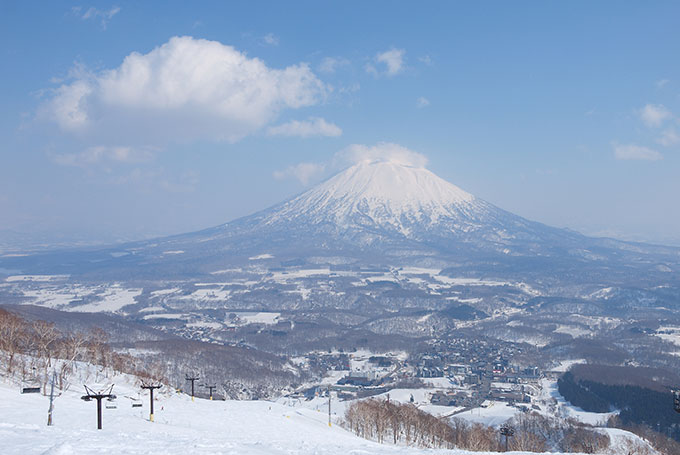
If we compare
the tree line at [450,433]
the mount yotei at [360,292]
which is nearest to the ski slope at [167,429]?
Result: the tree line at [450,433]

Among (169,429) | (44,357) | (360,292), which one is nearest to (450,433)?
(169,429)

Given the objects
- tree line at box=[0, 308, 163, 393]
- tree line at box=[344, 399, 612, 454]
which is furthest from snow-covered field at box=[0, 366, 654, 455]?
tree line at box=[344, 399, 612, 454]

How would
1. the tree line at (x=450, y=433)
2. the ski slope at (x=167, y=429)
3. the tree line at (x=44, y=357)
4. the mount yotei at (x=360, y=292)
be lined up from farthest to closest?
1. the mount yotei at (x=360, y=292)
2. the tree line at (x=450, y=433)
3. the tree line at (x=44, y=357)
4. the ski slope at (x=167, y=429)

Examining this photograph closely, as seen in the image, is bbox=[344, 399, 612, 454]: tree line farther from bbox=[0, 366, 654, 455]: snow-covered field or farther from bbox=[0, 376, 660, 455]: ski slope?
bbox=[0, 376, 660, 455]: ski slope

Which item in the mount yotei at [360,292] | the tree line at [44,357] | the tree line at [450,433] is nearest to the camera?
the tree line at [44,357]

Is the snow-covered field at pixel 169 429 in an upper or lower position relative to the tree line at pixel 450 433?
upper

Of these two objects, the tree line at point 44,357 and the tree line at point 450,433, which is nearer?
the tree line at point 44,357

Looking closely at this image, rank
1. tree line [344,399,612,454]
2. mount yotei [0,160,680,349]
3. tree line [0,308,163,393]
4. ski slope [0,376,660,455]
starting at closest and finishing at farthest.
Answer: ski slope [0,376,660,455] → tree line [0,308,163,393] → tree line [344,399,612,454] → mount yotei [0,160,680,349]

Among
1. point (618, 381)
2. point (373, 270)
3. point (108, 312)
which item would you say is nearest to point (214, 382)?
point (618, 381)

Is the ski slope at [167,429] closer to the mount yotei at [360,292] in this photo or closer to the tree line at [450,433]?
the tree line at [450,433]

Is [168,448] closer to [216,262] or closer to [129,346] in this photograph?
[129,346]

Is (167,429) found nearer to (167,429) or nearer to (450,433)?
(167,429)

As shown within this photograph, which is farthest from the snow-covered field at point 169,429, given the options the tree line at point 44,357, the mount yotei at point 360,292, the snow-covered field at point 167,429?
the mount yotei at point 360,292

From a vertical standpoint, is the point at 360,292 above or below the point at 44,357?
below
